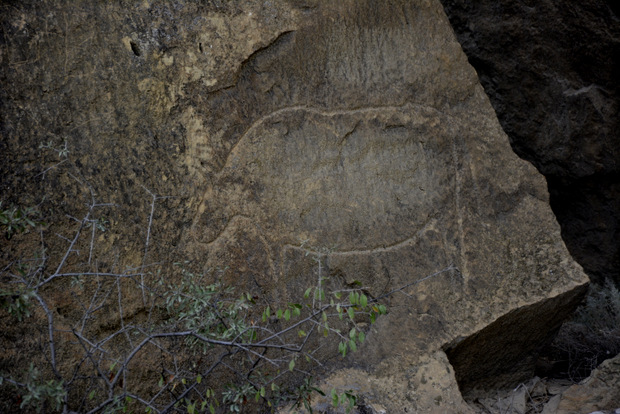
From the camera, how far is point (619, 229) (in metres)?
3.95

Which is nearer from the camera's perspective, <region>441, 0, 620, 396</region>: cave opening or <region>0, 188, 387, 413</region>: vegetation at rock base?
<region>0, 188, 387, 413</region>: vegetation at rock base

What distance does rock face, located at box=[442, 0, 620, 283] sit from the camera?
11.4 ft

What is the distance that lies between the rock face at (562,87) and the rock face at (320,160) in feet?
2.07

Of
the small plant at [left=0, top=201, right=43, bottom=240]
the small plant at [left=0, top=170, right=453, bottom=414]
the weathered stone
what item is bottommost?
the weathered stone

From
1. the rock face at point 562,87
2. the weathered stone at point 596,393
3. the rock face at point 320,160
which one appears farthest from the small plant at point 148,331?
the rock face at point 562,87

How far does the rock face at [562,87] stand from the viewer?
3484mm

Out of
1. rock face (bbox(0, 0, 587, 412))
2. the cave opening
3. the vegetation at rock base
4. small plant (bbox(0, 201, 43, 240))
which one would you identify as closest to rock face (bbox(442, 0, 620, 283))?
the cave opening

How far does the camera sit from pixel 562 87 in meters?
3.63

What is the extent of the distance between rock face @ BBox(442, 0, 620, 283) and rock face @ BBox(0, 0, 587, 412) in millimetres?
632

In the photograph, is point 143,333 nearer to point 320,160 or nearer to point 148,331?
point 148,331

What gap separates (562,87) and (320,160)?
1.50m

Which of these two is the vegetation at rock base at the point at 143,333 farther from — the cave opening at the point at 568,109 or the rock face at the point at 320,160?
the cave opening at the point at 568,109

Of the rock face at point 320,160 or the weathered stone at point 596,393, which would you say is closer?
the rock face at point 320,160

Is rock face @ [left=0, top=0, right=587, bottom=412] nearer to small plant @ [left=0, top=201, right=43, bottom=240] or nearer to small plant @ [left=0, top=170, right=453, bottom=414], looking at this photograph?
small plant @ [left=0, top=170, right=453, bottom=414]
